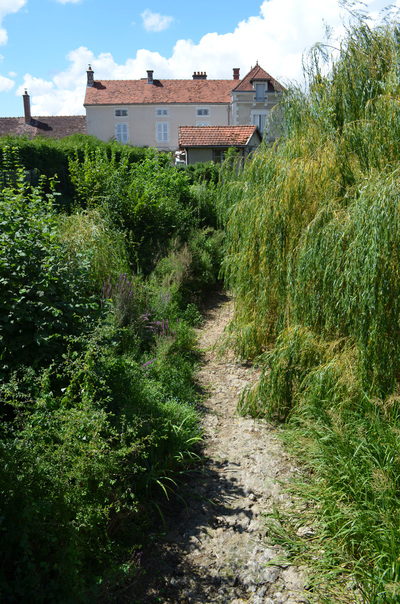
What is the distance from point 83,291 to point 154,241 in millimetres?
5942

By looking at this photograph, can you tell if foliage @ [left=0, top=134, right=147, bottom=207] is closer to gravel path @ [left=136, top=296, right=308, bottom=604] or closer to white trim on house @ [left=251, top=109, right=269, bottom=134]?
gravel path @ [left=136, top=296, right=308, bottom=604]

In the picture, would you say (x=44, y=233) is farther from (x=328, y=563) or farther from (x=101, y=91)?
(x=101, y=91)

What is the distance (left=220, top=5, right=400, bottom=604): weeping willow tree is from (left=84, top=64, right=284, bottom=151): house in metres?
34.4

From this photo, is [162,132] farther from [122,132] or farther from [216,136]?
[216,136]

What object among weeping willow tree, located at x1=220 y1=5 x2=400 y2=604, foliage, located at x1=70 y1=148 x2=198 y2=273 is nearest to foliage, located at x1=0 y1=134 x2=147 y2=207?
foliage, located at x1=70 y1=148 x2=198 y2=273

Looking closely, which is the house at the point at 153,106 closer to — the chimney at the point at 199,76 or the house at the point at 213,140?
the chimney at the point at 199,76

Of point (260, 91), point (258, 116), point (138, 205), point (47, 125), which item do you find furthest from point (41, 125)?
point (138, 205)

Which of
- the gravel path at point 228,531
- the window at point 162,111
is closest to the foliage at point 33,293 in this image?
the gravel path at point 228,531

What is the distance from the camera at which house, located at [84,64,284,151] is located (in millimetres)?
38562

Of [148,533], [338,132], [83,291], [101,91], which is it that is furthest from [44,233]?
[101,91]

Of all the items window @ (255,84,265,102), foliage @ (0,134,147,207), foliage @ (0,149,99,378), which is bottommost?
foliage @ (0,149,99,378)

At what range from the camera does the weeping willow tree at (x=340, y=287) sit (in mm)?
3379

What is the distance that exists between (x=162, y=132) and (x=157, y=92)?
3.14 m

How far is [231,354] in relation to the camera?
23.2 ft
